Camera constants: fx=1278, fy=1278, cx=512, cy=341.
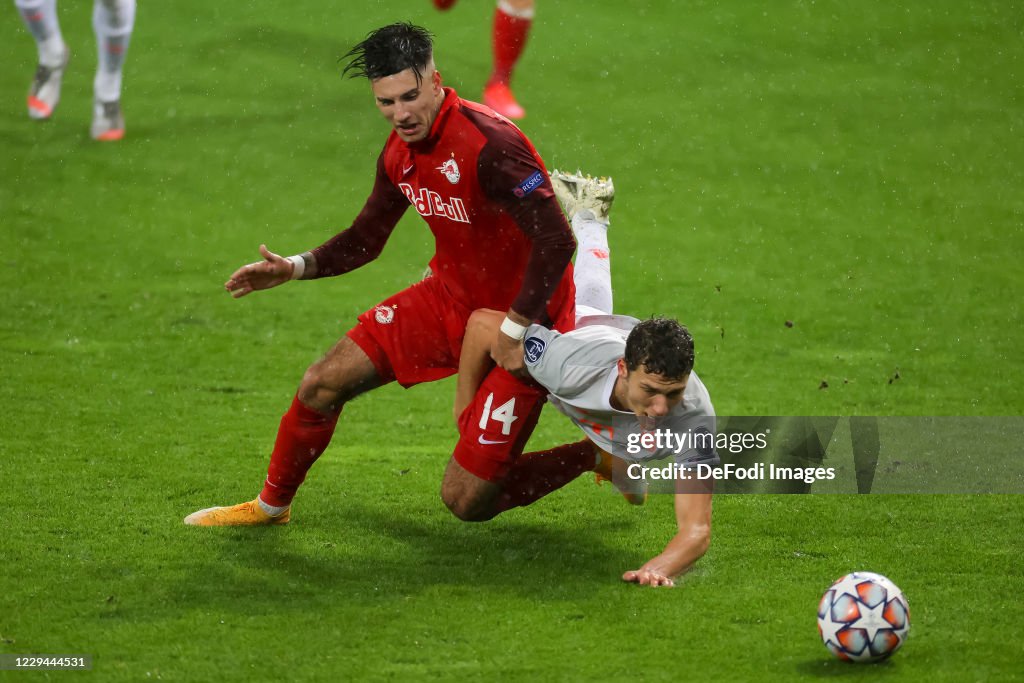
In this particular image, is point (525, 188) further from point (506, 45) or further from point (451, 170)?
point (506, 45)

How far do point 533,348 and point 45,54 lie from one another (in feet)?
27.7

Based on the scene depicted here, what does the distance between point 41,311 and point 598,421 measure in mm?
5162

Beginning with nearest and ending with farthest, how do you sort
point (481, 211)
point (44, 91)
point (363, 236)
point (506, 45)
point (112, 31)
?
point (481, 211)
point (363, 236)
point (112, 31)
point (506, 45)
point (44, 91)

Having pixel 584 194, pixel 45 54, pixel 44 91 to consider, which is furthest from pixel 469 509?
pixel 44 91

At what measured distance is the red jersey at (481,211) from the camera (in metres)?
4.89

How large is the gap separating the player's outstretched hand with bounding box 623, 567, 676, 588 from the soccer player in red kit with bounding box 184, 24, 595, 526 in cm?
74

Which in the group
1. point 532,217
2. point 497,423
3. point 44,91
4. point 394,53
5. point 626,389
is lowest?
point 44,91

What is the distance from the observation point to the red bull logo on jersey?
5066 mm

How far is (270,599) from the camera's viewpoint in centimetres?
464

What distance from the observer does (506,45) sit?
37.2ft

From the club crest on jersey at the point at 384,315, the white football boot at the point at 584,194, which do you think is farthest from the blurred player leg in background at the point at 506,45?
the club crest on jersey at the point at 384,315

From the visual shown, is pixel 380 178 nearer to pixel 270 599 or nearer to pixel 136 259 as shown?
pixel 270 599

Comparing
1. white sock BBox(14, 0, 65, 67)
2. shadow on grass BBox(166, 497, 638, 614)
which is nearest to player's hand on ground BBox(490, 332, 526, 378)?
shadow on grass BBox(166, 497, 638, 614)

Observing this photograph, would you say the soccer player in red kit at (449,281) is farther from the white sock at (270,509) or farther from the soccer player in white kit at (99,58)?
the soccer player in white kit at (99,58)
